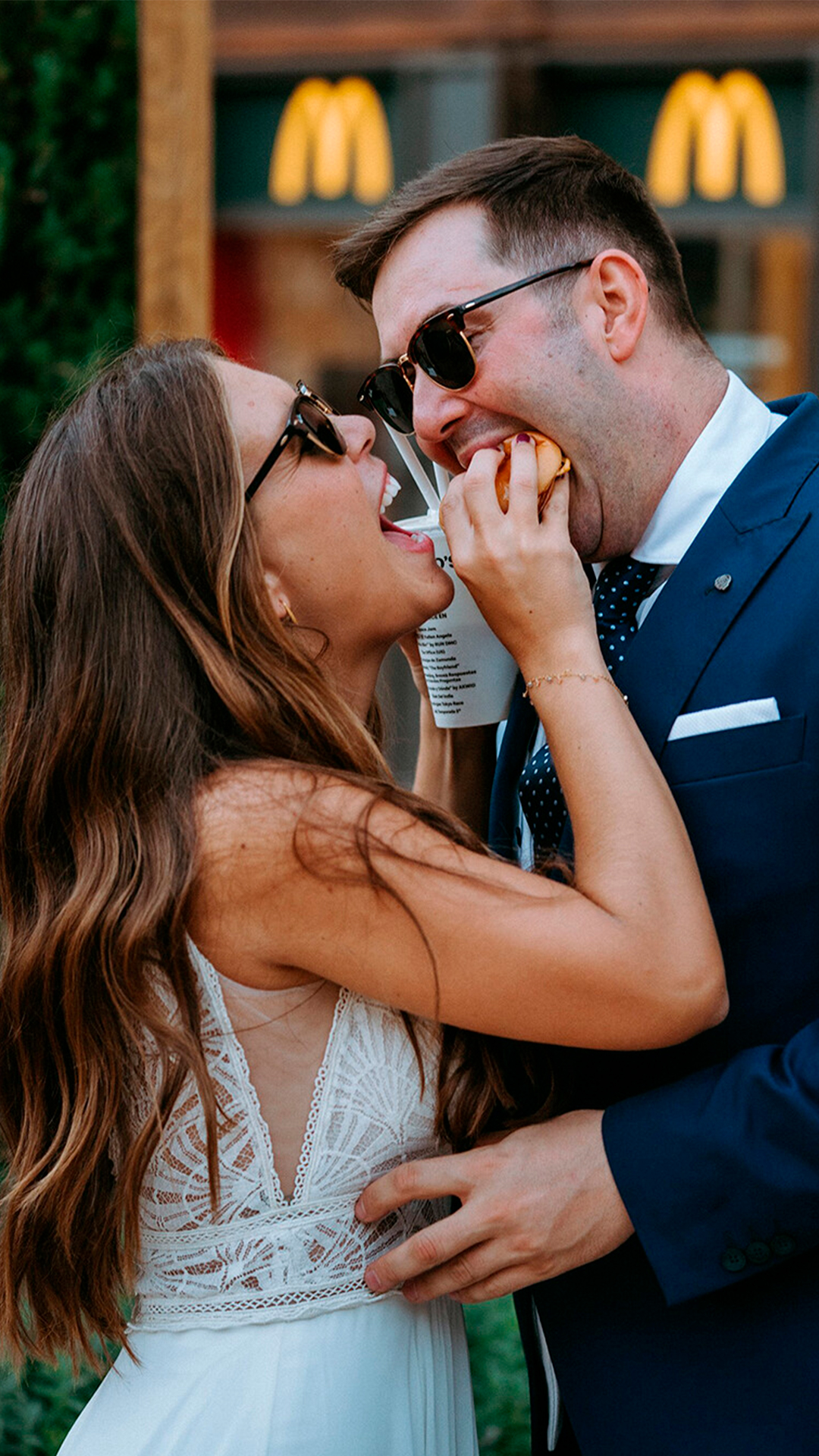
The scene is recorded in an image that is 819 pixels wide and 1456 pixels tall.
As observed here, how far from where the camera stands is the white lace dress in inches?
78.5

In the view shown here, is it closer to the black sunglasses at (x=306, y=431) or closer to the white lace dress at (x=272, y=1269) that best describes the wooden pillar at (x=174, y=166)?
the black sunglasses at (x=306, y=431)

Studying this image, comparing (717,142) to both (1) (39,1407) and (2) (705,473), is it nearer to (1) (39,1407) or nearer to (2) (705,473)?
(2) (705,473)

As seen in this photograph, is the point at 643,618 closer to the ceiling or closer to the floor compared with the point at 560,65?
closer to the floor

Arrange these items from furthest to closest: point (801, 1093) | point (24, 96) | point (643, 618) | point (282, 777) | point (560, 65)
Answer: point (560, 65)
point (24, 96)
point (643, 618)
point (282, 777)
point (801, 1093)

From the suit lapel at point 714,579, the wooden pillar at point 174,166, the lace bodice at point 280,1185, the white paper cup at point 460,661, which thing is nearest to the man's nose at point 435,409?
the white paper cup at point 460,661

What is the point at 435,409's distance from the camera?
251 cm

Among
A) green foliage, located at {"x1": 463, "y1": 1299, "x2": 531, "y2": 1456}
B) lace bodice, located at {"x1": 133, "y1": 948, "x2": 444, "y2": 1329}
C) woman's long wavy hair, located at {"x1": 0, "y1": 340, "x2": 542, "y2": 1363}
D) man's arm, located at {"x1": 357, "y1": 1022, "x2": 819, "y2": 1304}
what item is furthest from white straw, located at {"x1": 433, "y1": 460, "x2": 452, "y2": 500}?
green foliage, located at {"x1": 463, "y1": 1299, "x2": 531, "y2": 1456}

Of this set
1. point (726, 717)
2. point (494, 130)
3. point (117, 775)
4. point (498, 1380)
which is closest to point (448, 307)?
point (726, 717)

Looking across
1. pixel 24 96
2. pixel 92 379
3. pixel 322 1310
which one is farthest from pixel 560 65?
pixel 322 1310

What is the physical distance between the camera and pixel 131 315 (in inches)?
153

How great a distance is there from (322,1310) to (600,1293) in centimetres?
40

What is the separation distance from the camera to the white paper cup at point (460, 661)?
2.56 meters

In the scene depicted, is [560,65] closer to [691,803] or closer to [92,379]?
[92,379]

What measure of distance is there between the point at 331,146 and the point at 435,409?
515 cm
